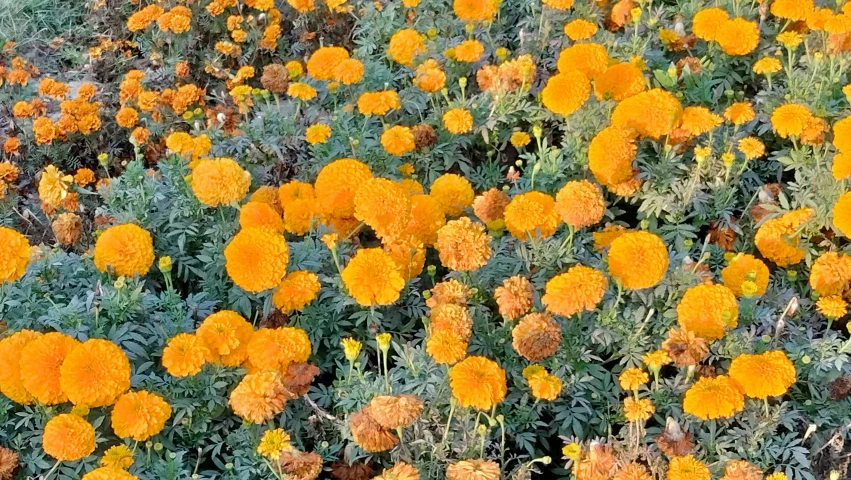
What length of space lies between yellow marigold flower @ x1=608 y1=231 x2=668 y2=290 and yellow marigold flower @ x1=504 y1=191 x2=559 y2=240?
0.27 m

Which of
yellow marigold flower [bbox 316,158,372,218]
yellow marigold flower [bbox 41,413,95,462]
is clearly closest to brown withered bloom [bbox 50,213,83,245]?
yellow marigold flower [bbox 316,158,372,218]

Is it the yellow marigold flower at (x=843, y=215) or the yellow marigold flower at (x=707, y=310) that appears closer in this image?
the yellow marigold flower at (x=707, y=310)

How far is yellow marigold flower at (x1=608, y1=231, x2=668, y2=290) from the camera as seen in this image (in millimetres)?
1977

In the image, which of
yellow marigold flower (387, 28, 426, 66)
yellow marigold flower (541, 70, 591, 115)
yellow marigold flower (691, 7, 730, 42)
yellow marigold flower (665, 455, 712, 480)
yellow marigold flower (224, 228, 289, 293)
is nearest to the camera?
yellow marigold flower (665, 455, 712, 480)

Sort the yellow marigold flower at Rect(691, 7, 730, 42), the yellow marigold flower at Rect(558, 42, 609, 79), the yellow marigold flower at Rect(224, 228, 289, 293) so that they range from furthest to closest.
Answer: the yellow marigold flower at Rect(691, 7, 730, 42)
the yellow marigold flower at Rect(558, 42, 609, 79)
the yellow marigold flower at Rect(224, 228, 289, 293)

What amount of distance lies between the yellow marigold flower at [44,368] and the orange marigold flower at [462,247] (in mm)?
1051

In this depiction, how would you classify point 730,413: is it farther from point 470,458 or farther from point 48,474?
point 48,474

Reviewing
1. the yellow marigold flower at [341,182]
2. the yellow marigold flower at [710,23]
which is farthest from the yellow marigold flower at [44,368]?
the yellow marigold flower at [710,23]

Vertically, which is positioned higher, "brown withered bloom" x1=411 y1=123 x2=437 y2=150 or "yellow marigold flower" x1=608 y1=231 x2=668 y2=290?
"yellow marigold flower" x1=608 y1=231 x2=668 y2=290

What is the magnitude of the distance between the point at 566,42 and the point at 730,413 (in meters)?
2.03

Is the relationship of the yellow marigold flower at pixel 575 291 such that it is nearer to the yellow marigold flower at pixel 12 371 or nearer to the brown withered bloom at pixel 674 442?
the brown withered bloom at pixel 674 442

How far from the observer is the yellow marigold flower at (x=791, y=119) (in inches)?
98.2

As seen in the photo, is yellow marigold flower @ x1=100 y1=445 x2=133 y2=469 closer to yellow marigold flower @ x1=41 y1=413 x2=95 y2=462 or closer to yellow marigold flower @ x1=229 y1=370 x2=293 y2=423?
yellow marigold flower @ x1=41 y1=413 x2=95 y2=462

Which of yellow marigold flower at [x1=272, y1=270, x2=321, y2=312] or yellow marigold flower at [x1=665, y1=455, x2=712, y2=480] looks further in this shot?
yellow marigold flower at [x1=272, y1=270, x2=321, y2=312]
